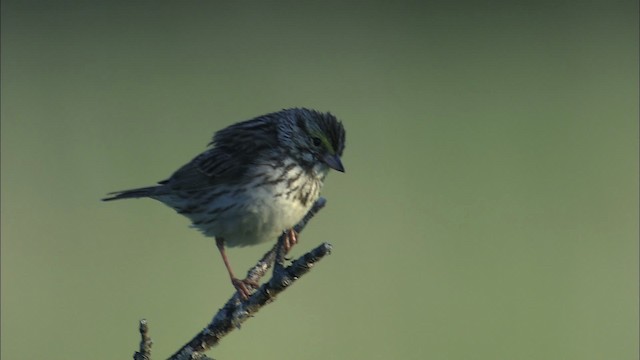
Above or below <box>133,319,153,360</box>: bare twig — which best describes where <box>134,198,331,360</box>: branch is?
above

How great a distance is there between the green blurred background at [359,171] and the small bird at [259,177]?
1995mm

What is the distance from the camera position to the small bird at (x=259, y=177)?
3812 millimetres

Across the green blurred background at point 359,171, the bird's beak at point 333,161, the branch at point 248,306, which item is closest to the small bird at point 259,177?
the bird's beak at point 333,161

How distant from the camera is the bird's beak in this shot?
3.86m

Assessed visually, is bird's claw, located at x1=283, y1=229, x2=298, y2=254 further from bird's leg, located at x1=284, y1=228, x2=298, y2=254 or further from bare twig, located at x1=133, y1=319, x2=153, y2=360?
bare twig, located at x1=133, y1=319, x2=153, y2=360

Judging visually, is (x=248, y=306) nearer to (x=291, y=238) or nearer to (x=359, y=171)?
(x=291, y=238)

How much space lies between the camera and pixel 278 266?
2672 mm

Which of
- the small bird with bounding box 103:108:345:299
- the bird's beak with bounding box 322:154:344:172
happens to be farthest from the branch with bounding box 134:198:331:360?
the bird's beak with bounding box 322:154:344:172

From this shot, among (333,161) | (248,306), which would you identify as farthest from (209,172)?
(248,306)

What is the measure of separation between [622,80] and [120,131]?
12.1 feet

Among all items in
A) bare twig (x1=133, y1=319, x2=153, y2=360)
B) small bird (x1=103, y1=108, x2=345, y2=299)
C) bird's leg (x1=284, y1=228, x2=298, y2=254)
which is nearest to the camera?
bare twig (x1=133, y1=319, x2=153, y2=360)

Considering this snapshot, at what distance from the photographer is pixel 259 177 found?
3.94 m

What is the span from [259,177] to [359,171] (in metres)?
3.79

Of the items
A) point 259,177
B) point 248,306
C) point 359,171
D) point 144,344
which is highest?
point 359,171
